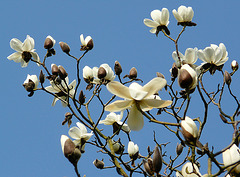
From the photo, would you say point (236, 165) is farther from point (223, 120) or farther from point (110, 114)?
point (110, 114)

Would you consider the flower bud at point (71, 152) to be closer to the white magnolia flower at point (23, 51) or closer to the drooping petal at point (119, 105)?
the drooping petal at point (119, 105)

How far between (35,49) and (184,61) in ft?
3.16

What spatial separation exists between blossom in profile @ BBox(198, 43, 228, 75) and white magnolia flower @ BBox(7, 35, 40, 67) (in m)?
1.04

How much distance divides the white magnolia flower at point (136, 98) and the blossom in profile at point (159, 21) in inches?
36.5

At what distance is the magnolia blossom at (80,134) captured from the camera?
188cm

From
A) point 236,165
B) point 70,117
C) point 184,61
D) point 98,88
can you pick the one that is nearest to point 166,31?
point 184,61

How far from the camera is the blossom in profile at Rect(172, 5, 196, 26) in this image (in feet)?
6.56

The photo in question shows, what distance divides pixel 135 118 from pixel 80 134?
0.72 meters

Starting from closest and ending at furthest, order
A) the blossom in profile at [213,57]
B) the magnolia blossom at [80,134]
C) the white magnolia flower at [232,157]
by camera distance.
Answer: the white magnolia flower at [232,157] → the blossom in profile at [213,57] → the magnolia blossom at [80,134]

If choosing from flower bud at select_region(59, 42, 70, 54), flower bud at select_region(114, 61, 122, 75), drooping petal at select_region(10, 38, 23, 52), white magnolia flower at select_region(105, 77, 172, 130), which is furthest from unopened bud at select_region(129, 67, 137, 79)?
white magnolia flower at select_region(105, 77, 172, 130)

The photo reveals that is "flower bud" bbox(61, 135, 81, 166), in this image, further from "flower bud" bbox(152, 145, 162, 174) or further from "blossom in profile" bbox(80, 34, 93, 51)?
"blossom in profile" bbox(80, 34, 93, 51)

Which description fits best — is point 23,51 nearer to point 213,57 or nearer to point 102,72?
point 102,72

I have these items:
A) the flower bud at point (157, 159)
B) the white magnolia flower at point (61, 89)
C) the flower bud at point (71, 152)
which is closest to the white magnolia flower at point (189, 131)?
the flower bud at point (157, 159)

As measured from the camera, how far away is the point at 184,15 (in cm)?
200
